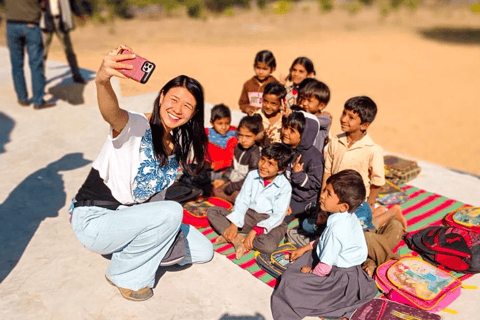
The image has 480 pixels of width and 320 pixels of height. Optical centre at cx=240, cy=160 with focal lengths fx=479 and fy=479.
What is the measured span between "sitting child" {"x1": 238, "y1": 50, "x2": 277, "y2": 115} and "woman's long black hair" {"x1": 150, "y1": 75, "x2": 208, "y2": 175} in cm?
265

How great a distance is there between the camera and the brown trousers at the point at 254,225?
425 cm

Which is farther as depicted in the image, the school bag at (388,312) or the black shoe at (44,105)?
the black shoe at (44,105)

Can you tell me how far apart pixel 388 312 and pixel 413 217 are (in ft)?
6.13

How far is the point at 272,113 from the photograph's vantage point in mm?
5754

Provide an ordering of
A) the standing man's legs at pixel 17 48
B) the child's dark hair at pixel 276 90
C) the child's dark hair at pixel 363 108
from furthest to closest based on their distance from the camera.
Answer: the standing man's legs at pixel 17 48 < the child's dark hair at pixel 276 90 < the child's dark hair at pixel 363 108

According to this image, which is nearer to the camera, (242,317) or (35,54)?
(242,317)

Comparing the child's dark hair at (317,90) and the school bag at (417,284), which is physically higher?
the child's dark hair at (317,90)

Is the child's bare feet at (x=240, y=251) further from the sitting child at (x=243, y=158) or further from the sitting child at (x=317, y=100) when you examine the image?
the sitting child at (x=317, y=100)

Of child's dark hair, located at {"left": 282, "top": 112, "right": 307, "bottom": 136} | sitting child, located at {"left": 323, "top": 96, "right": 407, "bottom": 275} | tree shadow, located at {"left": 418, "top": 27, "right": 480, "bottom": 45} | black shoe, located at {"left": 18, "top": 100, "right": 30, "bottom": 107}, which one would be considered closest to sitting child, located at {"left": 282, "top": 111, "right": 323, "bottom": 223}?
child's dark hair, located at {"left": 282, "top": 112, "right": 307, "bottom": 136}

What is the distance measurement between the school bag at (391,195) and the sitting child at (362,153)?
1.68 ft

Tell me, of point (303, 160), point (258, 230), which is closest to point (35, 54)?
point (303, 160)

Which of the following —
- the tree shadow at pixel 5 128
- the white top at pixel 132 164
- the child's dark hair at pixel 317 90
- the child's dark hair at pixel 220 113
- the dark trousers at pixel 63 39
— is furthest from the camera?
the dark trousers at pixel 63 39

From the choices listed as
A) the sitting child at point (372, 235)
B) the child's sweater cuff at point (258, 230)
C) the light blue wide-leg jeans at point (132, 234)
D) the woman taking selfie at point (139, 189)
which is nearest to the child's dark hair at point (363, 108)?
the sitting child at point (372, 235)

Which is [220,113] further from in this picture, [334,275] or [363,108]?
[334,275]
